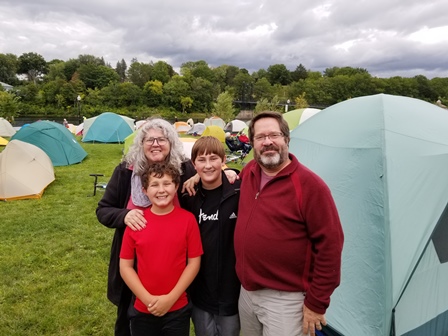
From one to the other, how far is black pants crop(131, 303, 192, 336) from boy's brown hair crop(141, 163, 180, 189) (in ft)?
2.72

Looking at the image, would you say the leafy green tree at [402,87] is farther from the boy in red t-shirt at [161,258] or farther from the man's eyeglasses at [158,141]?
the boy in red t-shirt at [161,258]

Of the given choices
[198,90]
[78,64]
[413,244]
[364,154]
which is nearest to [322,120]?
[364,154]

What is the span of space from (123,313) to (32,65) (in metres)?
88.5

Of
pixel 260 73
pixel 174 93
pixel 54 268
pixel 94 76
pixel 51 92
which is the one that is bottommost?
pixel 54 268

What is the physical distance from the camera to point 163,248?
186 centimetres

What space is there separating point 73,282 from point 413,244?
13.0 feet

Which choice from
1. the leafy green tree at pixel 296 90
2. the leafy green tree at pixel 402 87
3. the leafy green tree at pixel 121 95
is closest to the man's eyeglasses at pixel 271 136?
the leafy green tree at pixel 121 95

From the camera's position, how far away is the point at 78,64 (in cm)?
6341

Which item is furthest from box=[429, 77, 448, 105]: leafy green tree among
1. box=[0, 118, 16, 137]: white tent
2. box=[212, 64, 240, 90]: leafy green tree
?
box=[0, 118, 16, 137]: white tent

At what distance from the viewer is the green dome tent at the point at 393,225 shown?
236 centimetres

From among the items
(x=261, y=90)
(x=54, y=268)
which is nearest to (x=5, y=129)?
(x=54, y=268)

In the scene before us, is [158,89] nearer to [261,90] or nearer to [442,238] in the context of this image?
[261,90]

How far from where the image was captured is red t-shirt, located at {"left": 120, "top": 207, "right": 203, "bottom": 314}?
186 centimetres

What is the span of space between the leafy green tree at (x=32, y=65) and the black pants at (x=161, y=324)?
8500cm
